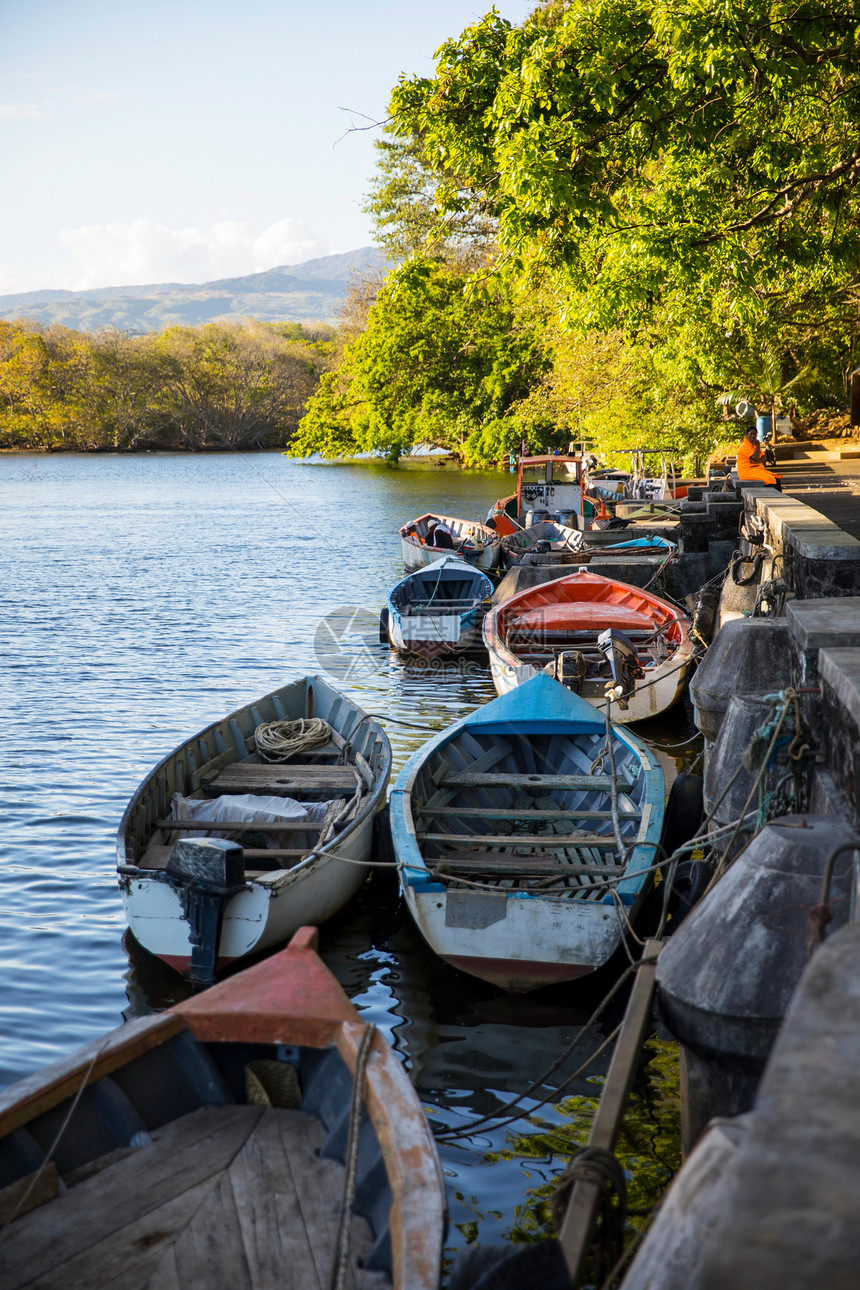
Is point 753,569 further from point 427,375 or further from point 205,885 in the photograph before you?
point 427,375

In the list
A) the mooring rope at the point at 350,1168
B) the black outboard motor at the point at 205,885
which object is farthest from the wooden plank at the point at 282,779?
the mooring rope at the point at 350,1168

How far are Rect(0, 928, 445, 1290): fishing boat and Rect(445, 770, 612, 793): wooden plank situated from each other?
401 centimetres

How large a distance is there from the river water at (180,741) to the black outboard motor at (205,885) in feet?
2.11

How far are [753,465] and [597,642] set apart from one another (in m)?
4.98

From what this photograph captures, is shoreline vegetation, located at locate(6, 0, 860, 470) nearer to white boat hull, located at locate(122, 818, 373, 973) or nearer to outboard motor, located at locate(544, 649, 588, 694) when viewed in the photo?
outboard motor, located at locate(544, 649, 588, 694)

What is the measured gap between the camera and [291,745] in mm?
9844

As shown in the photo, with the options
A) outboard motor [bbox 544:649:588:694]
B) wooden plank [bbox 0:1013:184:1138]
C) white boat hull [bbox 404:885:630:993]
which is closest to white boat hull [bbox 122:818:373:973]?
white boat hull [bbox 404:885:630:993]

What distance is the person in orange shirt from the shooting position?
1645 cm

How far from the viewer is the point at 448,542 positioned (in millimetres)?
24250

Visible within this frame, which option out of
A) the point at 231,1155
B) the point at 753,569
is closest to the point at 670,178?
the point at 753,569

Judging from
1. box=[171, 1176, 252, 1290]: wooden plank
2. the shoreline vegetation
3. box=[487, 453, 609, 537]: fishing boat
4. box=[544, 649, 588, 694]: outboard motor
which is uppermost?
the shoreline vegetation

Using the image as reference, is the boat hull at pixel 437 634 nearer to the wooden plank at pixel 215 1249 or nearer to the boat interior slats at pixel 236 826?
the boat interior slats at pixel 236 826

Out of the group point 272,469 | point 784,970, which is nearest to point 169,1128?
point 784,970

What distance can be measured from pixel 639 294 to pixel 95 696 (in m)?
9.74
